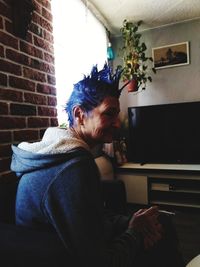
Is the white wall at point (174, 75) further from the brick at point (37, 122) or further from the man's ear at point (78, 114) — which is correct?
the man's ear at point (78, 114)

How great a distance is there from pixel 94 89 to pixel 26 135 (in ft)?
2.25

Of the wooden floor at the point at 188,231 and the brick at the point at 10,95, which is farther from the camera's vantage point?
the wooden floor at the point at 188,231

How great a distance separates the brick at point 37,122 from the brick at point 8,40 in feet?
1.50

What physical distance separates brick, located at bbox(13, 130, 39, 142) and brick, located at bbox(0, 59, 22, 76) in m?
0.35

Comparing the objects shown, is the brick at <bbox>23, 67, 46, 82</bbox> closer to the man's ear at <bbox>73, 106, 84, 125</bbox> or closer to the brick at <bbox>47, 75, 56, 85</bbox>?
the brick at <bbox>47, 75, 56, 85</bbox>

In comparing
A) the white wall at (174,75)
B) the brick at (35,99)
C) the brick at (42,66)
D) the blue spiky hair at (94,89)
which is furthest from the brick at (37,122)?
the white wall at (174,75)

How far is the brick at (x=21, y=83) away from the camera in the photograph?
1.38m

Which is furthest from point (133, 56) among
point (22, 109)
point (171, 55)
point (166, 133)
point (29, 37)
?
point (22, 109)

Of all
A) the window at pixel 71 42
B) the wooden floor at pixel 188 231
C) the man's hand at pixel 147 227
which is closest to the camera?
the man's hand at pixel 147 227

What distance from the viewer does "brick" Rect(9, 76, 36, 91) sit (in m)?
1.38

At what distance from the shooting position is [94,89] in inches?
39.7

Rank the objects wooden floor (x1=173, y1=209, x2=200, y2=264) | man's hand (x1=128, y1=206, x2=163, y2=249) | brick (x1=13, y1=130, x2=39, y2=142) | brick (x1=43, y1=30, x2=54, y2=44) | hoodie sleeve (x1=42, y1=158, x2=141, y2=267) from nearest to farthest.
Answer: hoodie sleeve (x1=42, y1=158, x2=141, y2=267)
man's hand (x1=128, y1=206, x2=163, y2=249)
brick (x1=13, y1=130, x2=39, y2=142)
brick (x1=43, y1=30, x2=54, y2=44)
wooden floor (x1=173, y1=209, x2=200, y2=264)

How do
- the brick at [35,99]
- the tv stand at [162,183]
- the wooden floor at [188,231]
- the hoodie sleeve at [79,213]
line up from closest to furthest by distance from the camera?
the hoodie sleeve at [79,213], the brick at [35,99], the wooden floor at [188,231], the tv stand at [162,183]

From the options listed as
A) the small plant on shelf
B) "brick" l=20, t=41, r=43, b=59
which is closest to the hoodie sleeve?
"brick" l=20, t=41, r=43, b=59
